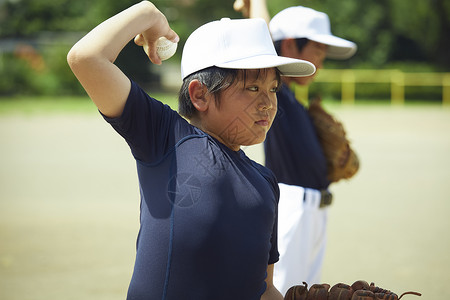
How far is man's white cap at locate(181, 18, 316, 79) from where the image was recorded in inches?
75.7

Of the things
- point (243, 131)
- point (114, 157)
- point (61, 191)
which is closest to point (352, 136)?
point (114, 157)

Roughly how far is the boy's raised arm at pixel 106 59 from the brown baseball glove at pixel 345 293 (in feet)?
2.91

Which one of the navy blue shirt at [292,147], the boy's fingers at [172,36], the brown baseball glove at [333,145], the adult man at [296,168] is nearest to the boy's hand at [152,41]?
the boy's fingers at [172,36]

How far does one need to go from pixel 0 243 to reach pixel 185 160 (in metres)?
4.67

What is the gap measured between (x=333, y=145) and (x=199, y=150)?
1.99m

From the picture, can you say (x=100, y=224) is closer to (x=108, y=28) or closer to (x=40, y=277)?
(x=40, y=277)

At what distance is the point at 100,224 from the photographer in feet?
22.5

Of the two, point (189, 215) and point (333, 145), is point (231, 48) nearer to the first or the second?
point (189, 215)

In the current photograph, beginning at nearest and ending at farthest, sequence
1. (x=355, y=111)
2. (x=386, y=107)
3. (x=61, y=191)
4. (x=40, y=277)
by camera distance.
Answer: (x=40, y=277) → (x=61, y=191) → (x=355, y=111) → (x=386, y=107)

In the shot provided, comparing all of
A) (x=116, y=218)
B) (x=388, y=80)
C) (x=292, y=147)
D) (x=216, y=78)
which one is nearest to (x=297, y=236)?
(x=292, y=147)

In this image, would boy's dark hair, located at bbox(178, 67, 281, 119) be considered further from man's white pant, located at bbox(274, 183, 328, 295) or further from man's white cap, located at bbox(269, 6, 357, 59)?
man's white cap, located at bbox(269, 6, 357, 59)

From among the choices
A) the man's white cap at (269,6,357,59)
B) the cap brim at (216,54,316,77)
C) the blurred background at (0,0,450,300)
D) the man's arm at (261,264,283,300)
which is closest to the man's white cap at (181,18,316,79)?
the cap brim at (216,54,316,77)

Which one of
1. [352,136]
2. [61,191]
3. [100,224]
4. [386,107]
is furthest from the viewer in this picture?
[386,107]

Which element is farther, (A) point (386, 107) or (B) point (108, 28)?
(A) point (386, 107)
